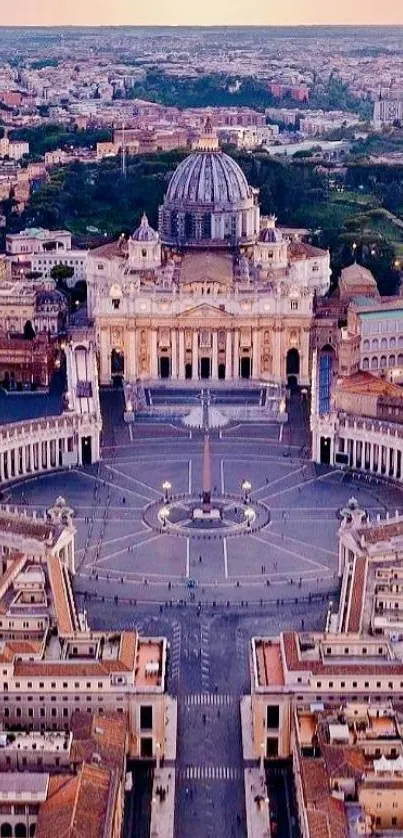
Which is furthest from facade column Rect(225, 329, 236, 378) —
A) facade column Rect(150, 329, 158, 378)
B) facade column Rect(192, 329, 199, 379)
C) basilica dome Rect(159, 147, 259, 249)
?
basilica dome Rect(159, 147, 259, 249)

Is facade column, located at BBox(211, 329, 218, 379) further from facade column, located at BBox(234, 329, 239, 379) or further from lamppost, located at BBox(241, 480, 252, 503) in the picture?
lamppost, located at BBox(241, 480, 252, 503)

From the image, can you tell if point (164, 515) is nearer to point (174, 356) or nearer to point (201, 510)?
point (201, 510)

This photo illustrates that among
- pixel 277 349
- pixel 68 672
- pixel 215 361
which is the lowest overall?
pixel 215 361

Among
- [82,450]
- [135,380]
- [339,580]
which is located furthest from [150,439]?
[339,580]

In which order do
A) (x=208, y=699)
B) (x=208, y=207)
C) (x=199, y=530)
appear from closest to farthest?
1. (x=208, y=699)
2. (x=199, y=530)
3. (x=208, y=207)

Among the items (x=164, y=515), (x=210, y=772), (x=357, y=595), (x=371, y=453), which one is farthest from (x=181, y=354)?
(x=210, y=772)

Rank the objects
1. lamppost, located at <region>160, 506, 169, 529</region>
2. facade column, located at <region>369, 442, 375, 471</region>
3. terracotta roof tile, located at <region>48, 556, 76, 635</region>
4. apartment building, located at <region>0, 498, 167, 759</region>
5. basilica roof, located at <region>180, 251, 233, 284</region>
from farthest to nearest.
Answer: basilica roof, located at <region>180, 251, 233, 284</region> < facade column, located at <region>369, 442, 375, 471</region> < lamppost, located at <region>160, 506, 169, 529</region> < terracotta roof tile, located at <region>48, 556, 76, 635</region> < apartment building, located at <region>0, 498, 167, 759</region>
